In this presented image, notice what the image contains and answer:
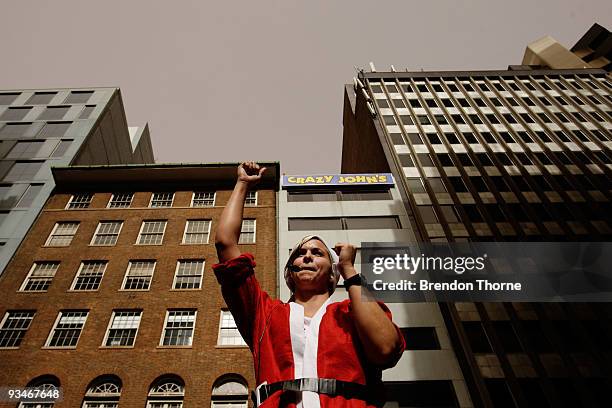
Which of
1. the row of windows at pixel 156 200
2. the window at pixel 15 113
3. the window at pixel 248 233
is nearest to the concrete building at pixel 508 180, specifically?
the window at pixel 248 233

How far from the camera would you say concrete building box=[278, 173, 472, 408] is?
18359 millimetres

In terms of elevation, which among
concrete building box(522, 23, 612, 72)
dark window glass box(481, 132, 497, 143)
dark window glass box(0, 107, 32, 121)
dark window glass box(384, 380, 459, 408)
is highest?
concrete building box(522, 23, 612, 72)

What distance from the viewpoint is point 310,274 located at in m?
3.22

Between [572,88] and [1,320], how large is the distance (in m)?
61.6

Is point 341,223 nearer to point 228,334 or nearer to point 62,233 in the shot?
point 228,334

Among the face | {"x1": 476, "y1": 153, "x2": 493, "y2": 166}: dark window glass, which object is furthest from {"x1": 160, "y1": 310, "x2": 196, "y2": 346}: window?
{"x1": 476, "y1": 153, "x2": 493, "y2": 166}: dark window glass

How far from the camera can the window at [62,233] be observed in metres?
23.9

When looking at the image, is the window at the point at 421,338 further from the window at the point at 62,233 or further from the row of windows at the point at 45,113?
the row of windows at the point at 45,113

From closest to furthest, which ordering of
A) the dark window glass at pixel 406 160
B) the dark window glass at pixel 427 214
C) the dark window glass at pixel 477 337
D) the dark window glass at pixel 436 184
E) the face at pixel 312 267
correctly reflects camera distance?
the face at pixel 312 267, the dark window glass at pixel 477 337, the dark window glass at pixel 427 214, the dark window glass at pixel 436 184, the dark window glass at pixel 406 160

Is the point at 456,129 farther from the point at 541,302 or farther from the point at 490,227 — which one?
the point at 541,302

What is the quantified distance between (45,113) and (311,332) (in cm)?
4358

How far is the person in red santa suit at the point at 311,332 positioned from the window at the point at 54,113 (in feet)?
136

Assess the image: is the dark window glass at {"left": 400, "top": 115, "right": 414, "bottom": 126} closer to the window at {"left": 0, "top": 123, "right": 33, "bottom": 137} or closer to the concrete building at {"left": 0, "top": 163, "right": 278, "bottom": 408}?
the concrete building at {"left": 0, "top": 163, "right": 278, "bottom": 408}

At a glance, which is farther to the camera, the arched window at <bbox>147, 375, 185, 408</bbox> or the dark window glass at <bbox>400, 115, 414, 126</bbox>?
the dark window glass at <bbox>400, 115, 414, 126</bbox>
